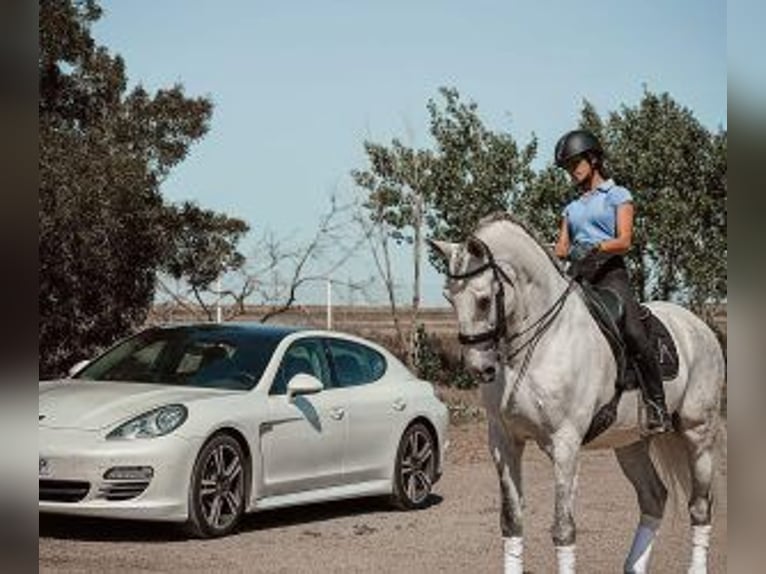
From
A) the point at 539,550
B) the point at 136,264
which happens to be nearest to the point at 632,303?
the point at 539,550

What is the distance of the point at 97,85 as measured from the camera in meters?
13.4

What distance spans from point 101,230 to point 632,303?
20.2 feet

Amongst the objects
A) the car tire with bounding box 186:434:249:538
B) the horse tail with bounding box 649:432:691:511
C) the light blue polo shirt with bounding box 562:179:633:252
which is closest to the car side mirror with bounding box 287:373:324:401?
the car tire with bounding box 186:434:249:538

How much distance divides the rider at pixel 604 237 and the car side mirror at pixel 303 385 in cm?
237

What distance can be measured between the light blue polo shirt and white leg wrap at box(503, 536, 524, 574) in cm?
151

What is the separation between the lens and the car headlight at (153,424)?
724 centimetres

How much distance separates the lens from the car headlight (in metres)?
7.24

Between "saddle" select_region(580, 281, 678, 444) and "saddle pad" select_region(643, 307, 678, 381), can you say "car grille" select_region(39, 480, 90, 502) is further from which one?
"saddle pad" select_region(643, 307, 678, 381)

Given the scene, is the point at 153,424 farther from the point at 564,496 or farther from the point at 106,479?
the point at 564,496

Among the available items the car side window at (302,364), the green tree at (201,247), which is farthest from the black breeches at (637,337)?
the green tree at (201,247)

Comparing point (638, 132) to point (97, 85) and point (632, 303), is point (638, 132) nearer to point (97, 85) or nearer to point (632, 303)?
point (97, 85)

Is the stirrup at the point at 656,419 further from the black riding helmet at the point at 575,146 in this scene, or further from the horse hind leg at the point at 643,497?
the black riding helmet at the point at 575,146

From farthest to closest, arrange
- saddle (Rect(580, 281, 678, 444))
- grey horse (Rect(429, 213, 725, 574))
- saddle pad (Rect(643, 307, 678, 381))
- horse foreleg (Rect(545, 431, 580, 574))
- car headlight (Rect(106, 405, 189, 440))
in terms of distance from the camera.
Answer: car headlight (Rect(106, 405, 189, 440)), saddle pad (Rect(643, 307, 678, 381)), saddle (Rect(580, 281, 678, 444)), horse foreleg (Rect(545, 431, 580, 574)), grey horse (Rect(429, 213, 725, 574))

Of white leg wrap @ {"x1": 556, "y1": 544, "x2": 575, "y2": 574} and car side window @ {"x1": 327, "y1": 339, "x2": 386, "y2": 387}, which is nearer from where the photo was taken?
white leg wrap @ {"x1": 556, "y1": 544, "x2": 575, "y2": 574}
